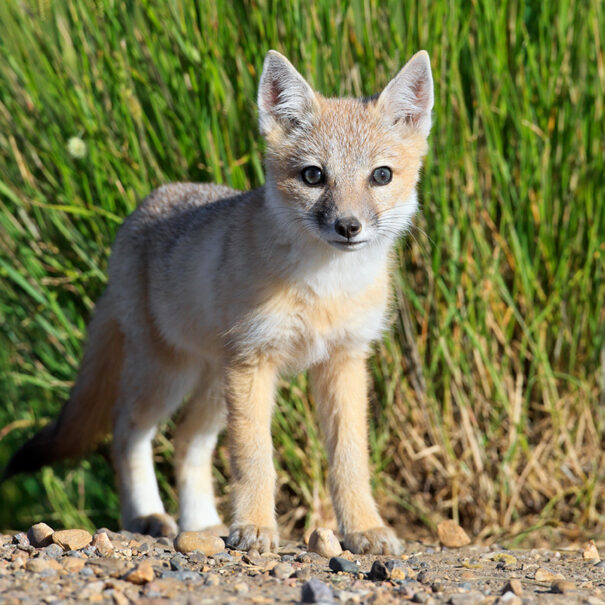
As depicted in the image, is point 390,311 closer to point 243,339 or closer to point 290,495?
point 243,339

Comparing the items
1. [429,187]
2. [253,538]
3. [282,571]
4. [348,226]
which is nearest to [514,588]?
[282,571]

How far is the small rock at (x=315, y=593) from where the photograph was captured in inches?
78.0

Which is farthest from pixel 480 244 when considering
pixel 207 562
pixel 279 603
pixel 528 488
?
pixel 279 603

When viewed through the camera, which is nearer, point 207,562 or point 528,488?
point 207,562

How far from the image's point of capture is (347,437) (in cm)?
301

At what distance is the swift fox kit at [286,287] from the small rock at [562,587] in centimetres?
61

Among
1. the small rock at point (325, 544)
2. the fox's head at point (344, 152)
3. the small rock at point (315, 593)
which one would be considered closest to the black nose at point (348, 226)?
the fox's head at point (344, 152)

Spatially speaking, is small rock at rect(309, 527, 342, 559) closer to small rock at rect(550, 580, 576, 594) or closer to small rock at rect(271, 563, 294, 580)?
small rock at rect(271, 563, 294, 580)

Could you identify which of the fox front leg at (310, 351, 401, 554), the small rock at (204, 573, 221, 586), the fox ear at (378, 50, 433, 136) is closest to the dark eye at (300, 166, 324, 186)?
the fox ear at (378, 50, 433, 136)

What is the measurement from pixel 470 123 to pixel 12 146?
2091mm

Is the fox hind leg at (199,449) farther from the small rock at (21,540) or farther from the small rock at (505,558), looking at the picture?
the small rock at (505,558)

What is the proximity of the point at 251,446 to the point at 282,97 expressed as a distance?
3.98 ft

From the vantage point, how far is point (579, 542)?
3.69 meters

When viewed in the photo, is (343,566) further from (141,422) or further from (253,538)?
(141,422)
